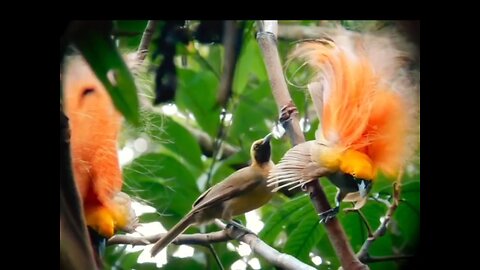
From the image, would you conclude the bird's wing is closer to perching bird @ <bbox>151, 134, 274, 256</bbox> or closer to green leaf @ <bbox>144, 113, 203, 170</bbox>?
perching bird @ <bbox>151, 134, 274, 256</bbox>

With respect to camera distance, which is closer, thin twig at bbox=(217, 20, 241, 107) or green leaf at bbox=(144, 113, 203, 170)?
thin twig at bbox=(217, 20, 241, 107)

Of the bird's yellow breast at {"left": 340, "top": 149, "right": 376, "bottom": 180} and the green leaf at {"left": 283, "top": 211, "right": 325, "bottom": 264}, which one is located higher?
the bird's yellow breast at {"left": 340, "top": 149, "right": 376, "bottom": 180}

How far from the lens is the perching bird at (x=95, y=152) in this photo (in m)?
1.26

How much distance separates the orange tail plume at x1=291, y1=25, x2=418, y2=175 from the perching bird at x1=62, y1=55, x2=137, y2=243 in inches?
14.8

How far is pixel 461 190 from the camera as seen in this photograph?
4.69 feet

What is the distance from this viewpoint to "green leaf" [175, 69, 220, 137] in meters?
1.35

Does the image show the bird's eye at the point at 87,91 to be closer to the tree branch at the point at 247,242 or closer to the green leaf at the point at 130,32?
the green leaf at the point at 130,32

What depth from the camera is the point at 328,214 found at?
134cm

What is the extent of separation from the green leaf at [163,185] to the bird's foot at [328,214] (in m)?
0.24

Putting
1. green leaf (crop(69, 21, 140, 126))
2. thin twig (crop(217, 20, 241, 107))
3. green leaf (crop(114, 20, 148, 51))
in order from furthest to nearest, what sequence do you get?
green leaf (crop(114, 20, 148, 51)), thin twig (crop(217, 20, 241, 107)), green leaf (crop(69, 21, 140, 126))

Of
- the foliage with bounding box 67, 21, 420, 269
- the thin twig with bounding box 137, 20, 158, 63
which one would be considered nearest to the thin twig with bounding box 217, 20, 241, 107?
the foliage with bounding box 67, 21, 420, 269

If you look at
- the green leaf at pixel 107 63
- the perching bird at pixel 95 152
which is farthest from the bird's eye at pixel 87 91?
the green leaf at pixel 107 63

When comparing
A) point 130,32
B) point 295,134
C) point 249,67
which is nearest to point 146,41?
point 130,32

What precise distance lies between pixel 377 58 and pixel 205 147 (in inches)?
14.6
